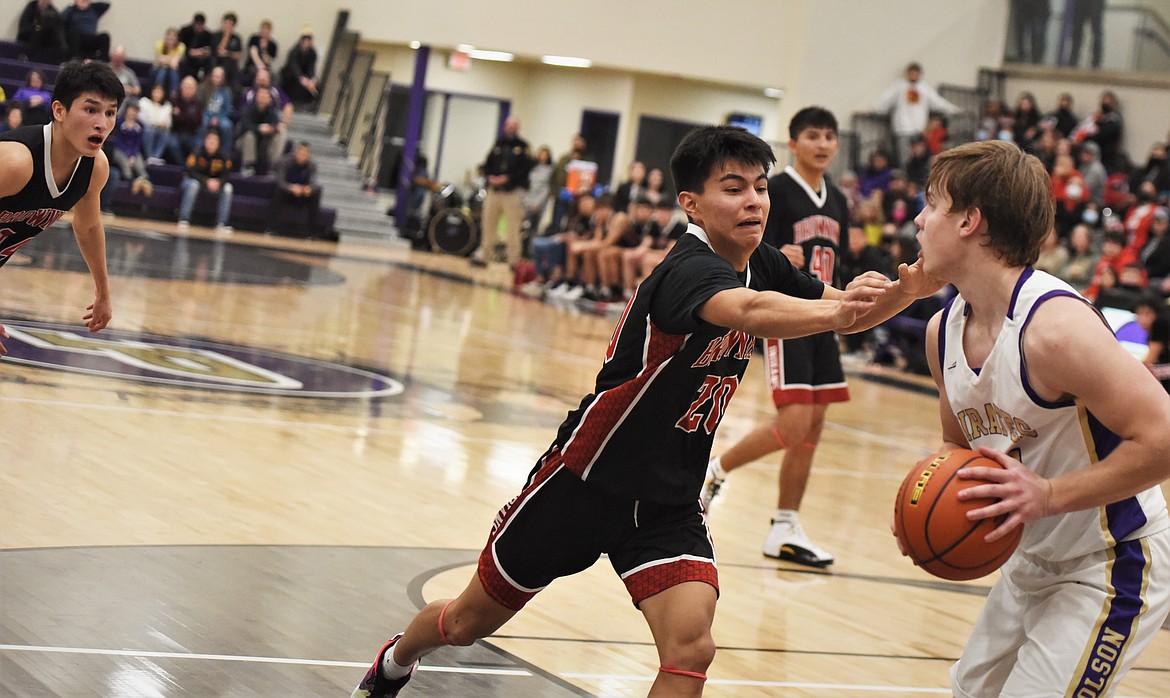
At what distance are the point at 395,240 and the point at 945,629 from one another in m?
18.4

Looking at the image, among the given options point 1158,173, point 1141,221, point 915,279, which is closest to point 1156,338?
point 1141,221

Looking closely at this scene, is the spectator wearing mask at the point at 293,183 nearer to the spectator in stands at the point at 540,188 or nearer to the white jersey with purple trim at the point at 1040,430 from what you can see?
the spectator in stands at the point at 540,188

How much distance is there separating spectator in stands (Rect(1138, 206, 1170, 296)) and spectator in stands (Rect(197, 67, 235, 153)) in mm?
12540

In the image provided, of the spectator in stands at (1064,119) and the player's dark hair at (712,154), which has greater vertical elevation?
the spectator in stands at (1064,119)

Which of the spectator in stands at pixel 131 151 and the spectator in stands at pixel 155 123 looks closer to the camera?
the spectator in stands at pixel 131 151

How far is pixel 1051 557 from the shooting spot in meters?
2.84

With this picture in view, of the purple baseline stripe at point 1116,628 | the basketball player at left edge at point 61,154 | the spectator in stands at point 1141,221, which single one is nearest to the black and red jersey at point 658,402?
the purple baseline stripe at point 1116,628

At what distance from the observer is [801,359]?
6102 mm

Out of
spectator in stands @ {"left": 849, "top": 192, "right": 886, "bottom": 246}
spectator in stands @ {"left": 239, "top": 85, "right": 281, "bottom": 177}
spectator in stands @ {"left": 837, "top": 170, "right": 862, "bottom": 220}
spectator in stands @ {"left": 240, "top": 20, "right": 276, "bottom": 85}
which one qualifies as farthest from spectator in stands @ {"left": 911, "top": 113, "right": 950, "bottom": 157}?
spectator in stands @ {"left": 240, "top": 20, "right": 276, "bottom": 85}

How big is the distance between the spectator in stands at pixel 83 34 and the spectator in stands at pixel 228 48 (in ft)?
5.34

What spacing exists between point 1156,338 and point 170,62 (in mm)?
14720

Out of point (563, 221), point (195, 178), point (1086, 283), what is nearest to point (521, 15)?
point (563, 221)

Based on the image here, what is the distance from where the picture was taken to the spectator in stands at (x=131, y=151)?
60.7 ft

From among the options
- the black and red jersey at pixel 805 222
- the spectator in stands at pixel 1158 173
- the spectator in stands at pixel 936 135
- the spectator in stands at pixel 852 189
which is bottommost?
the black and red jersey at pixel 805 222
